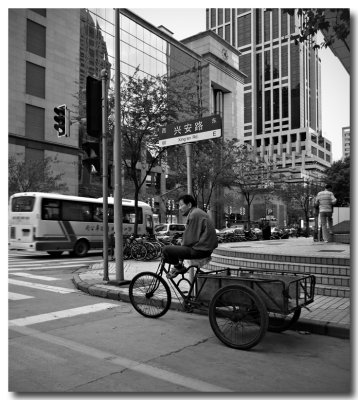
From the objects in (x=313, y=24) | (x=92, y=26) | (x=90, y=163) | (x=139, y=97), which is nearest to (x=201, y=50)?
(x=92, y=26)

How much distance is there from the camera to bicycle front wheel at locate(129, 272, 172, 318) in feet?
19.4

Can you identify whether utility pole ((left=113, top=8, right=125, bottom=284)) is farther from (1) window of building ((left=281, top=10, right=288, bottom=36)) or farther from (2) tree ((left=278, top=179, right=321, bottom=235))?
(2) tree ((left=278, top=179, right=321, bottom=235))

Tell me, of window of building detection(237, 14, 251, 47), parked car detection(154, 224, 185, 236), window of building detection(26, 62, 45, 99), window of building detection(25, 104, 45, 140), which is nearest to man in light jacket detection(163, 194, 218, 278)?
window of building detection(237, 14, 251, 47)

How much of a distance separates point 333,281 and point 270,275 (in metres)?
2.48

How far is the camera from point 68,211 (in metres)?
17.9

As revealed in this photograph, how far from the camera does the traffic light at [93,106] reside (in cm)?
875

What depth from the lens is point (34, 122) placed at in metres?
35.9

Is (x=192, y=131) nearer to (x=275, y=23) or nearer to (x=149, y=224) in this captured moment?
(x=275, y=23)

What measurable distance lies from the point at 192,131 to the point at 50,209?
1169cm

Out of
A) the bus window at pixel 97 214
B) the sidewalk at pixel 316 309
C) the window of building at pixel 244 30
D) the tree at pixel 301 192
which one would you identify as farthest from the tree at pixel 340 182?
the window of building at pixel 244 30

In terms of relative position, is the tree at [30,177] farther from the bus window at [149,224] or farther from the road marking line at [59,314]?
the road marking line at [59,314]

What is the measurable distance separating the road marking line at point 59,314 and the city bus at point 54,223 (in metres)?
9.67

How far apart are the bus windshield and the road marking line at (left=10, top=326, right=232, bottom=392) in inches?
483

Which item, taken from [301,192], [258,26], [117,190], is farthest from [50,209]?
[301,192]
